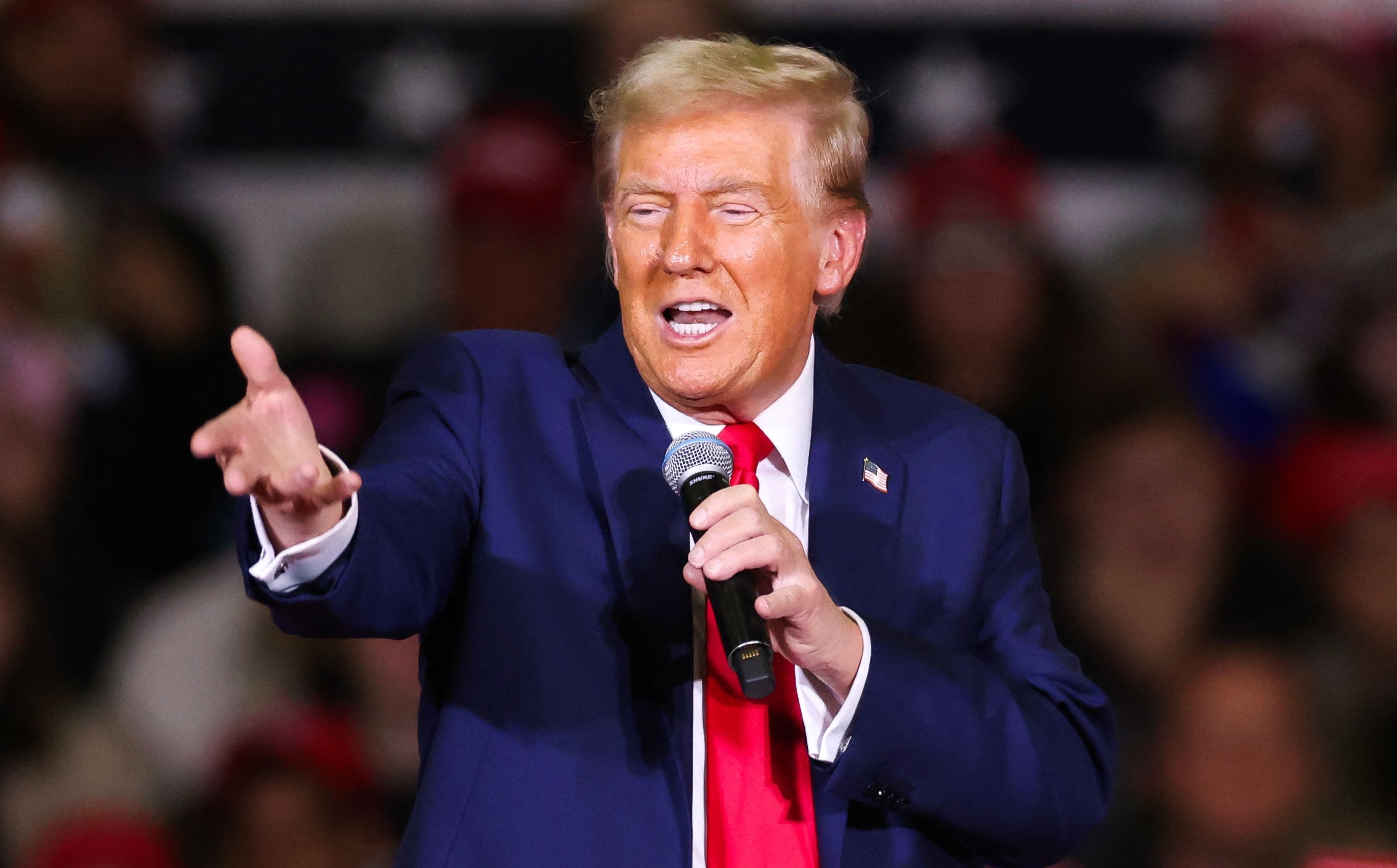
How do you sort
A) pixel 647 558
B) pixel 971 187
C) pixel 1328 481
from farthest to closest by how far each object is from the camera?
pixel 971 187 → pixel 1328 481 → pixel 647 558

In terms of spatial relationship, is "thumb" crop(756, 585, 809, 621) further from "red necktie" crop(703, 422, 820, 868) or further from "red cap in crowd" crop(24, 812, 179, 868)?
"red cap in crowd" crop(24, 812, 179, 868)

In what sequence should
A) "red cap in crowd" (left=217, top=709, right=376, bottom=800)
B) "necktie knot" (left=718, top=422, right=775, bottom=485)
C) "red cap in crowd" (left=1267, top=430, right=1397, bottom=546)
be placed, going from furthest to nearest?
1. "red cap in crowd" (left=1267, top=430, right=1397, bottom=546)
2. "red cap in crowd" (left=217, top=709, right=376, bottom=800)
3. "necktie knot" (left=718, top=422, right=775, bottom=485)

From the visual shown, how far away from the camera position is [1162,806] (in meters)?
3.23

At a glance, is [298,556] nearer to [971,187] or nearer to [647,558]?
[647,558]

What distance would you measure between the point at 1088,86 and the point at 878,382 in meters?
2.93

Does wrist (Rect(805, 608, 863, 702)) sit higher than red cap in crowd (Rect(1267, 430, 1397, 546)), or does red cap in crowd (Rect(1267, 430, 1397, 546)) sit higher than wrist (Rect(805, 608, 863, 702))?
wrist (Rect(805, 608, 863, 702))

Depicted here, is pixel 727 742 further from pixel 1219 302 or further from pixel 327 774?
pixel 1219 302

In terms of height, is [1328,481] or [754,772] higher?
[754,772]

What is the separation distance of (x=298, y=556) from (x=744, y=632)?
346 millimetres

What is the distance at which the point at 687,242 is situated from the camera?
1.67 metres

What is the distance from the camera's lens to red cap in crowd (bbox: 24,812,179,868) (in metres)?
3.36

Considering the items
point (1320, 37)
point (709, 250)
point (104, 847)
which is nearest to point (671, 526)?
A: point (709, 250)

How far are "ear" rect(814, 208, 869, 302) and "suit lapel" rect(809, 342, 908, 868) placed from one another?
0.11 m

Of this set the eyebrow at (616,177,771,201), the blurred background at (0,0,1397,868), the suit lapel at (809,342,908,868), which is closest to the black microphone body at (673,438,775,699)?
the suit lapel at (809,342,908,868)
